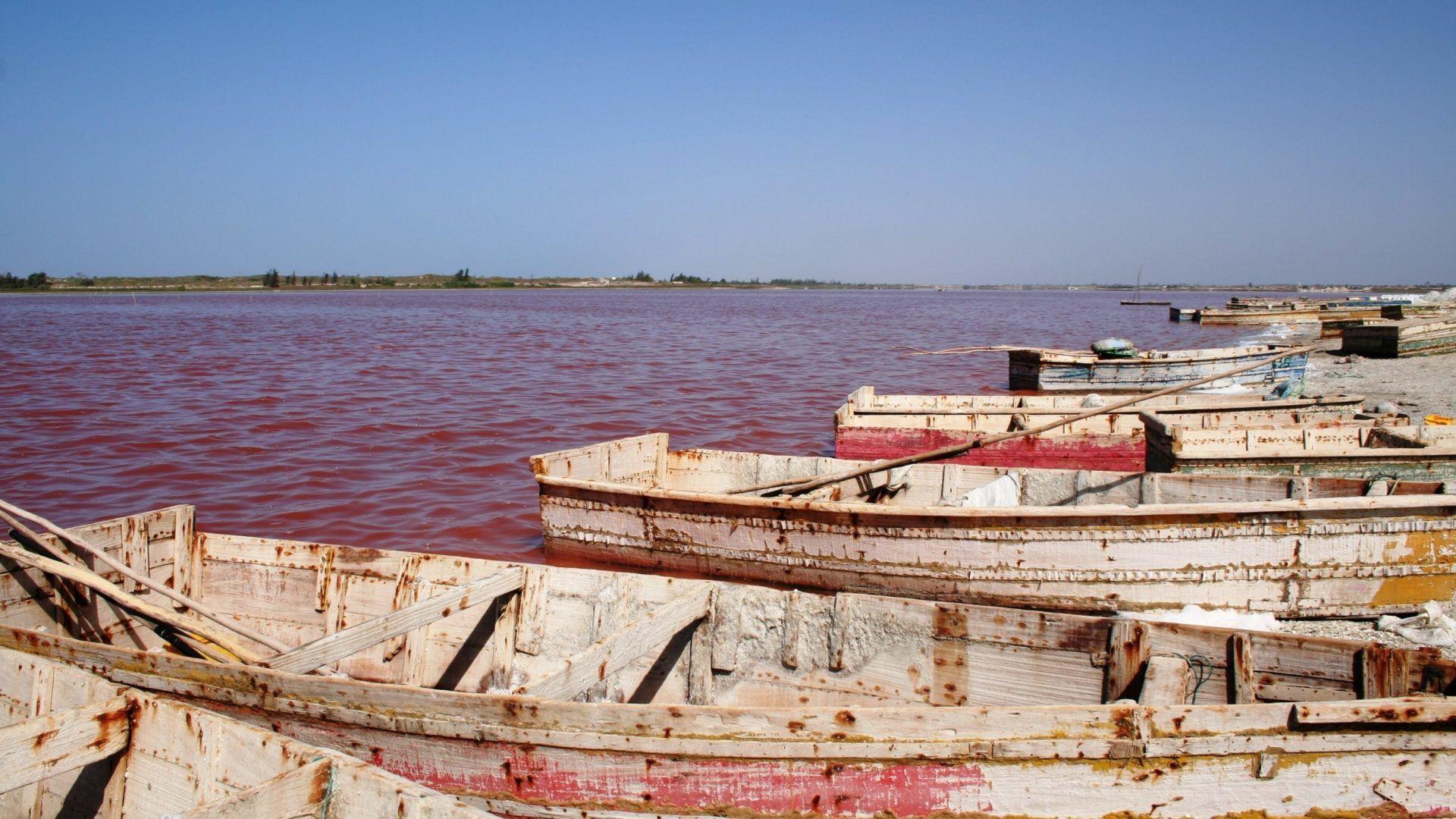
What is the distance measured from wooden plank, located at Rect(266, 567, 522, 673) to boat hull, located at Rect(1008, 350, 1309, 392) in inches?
652

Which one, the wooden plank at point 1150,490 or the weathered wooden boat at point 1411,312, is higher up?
the weathered wooden boat at point 1411,312

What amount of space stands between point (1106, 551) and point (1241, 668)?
2.35 metres

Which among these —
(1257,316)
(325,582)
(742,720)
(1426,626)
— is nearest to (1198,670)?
(742,720)

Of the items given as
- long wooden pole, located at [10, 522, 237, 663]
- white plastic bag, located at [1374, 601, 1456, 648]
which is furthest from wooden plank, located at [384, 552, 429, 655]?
white plastic bag, located at [1374, 601, 1456, 648]

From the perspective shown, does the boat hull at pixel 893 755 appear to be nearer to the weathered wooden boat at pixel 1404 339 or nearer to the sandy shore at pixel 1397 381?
the sandy shore at pixel 1397 381

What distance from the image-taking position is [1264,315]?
4484 cm

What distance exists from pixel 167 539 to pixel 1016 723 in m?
6.11

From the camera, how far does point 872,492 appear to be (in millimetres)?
8805

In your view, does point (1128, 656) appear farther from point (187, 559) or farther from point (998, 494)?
point (187, 559)

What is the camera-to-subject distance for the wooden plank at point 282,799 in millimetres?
3039

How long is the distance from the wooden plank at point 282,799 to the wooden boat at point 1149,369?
1846cm

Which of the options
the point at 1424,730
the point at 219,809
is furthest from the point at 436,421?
the point at 1424,730

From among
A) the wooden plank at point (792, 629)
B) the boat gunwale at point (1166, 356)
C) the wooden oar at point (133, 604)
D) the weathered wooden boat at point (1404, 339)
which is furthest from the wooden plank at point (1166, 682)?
the weathered wooden boat at point (1404, 339)

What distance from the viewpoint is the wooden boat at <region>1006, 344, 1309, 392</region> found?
18.2m
